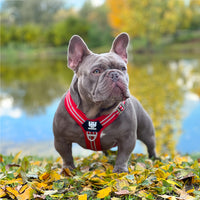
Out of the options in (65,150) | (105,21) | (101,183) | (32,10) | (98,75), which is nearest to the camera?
(98,75)

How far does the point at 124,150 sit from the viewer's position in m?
3.14

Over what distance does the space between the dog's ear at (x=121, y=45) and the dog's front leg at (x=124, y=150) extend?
905mm

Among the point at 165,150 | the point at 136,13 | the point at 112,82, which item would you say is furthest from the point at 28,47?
the point at 112,82

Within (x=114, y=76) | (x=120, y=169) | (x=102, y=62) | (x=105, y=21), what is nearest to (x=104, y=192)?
(x=120, y=169)

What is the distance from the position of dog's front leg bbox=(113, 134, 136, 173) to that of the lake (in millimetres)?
2747

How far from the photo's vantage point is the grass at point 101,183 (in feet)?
8.80

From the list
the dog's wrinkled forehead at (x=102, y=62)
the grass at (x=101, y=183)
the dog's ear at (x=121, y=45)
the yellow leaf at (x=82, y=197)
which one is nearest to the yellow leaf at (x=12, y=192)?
the grass at (x=101, y=183)

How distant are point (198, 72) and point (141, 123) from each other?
13.4m

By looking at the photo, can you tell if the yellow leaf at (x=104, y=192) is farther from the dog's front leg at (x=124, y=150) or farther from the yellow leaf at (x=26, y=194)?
the yellow leaf at (x=26, y=194)

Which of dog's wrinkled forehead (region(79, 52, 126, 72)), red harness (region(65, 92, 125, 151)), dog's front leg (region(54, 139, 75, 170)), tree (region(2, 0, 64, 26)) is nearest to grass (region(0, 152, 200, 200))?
dog's front leg (region(54, 139, 75, 170))

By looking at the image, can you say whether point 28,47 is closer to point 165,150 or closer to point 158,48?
point 158,48

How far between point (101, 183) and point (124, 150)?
0.47m

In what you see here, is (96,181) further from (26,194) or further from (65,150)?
(26,194)

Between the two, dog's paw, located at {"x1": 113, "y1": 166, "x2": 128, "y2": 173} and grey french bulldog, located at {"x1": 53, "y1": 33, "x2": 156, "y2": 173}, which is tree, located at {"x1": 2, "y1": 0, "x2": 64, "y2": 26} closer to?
grey french bulldog, located at {"x1": 53, "y1": 33, "x2": 156, "y2": 173}
